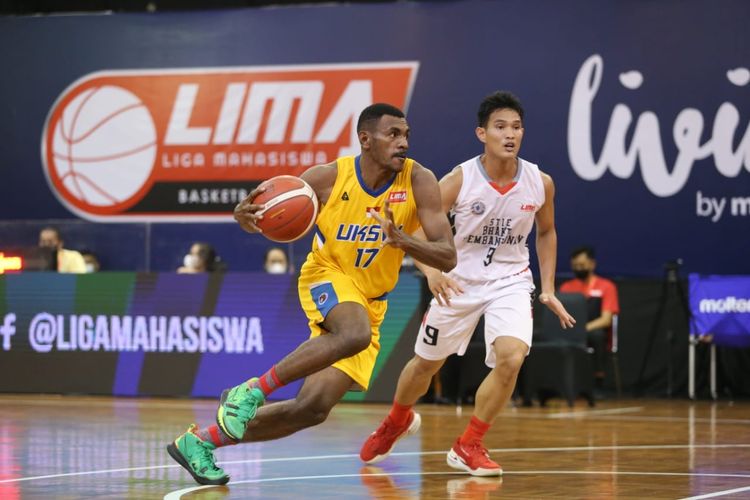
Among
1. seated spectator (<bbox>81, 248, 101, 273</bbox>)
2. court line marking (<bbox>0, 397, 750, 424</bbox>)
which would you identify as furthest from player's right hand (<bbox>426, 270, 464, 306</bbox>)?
seated spectator (<bbox>81, 248, 101, 273</bbox>)

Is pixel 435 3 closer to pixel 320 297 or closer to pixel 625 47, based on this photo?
pixel 625 47

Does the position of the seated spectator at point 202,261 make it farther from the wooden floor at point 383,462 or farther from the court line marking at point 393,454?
the court line marking at point 393,454

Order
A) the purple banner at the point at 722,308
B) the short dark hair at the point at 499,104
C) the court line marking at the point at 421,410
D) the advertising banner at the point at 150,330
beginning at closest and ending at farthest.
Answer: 1. the short dark hair at the point at 499,104
2. the court line marking at the point at 421,410
3. the advertising banner at the point at 150,330
4. the purple banner at the point at 722,308

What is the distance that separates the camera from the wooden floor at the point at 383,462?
6.79 meters

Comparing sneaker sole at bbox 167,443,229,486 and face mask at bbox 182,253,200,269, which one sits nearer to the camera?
sneaker sole at bbox 167,443,229,486

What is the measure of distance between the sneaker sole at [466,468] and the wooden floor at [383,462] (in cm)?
8

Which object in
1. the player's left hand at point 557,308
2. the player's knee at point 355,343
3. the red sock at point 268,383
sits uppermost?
the player's left hand at point 557,308

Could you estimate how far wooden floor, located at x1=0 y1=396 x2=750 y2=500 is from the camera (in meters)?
6.79

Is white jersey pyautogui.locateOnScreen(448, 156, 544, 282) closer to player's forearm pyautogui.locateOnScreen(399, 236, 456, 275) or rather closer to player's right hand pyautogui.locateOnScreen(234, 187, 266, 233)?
player's forearm pyautogui.locateOnScreen(399, 236, 456, 275)

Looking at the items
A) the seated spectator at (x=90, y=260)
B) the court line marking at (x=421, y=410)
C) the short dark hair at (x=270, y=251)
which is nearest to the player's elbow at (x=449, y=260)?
the court line marking at (x=421, y=410)

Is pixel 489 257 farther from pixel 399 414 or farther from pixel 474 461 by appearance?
pixel 474 461

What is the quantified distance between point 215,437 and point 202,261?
8559 millimetres

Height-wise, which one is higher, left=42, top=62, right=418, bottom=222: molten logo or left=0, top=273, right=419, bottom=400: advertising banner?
left=42, top=62, right=418, bottom=222: molten logo

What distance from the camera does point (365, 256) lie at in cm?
693
